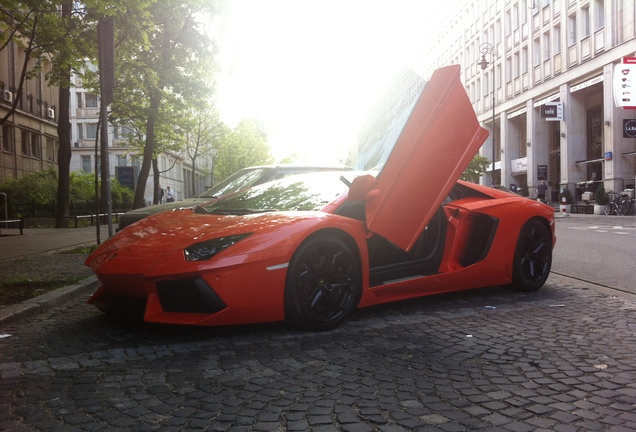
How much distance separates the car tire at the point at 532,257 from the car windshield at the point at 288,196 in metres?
1.82

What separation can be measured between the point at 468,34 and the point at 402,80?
5473 centimetres

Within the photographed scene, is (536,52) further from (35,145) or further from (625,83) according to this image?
(35,145)

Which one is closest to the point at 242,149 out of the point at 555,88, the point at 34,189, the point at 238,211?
the point at 555,88

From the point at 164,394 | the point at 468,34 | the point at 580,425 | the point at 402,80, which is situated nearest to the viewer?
the point at 580,425

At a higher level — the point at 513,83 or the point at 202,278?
the point at 513,83

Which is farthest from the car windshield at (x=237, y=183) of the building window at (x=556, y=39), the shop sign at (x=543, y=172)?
the shop sign at (x=543, y=172)

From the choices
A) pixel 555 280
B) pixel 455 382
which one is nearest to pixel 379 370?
pixel 455 382

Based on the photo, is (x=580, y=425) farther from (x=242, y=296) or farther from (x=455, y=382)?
(x=242, y=296)

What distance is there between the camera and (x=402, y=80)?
5070 millimetres

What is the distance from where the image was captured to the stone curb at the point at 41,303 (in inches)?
195

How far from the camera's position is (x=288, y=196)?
17.0 feet

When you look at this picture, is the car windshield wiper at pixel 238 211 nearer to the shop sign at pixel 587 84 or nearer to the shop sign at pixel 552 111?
the shop sign at pixel 587 84

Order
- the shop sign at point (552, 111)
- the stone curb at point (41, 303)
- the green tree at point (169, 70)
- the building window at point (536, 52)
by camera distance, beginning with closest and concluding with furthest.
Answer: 1. the stone curb at point (41, 303)
2. the green tree at point (169, 70)
3. the shop sign at point (552, 111)
4. the building window at point (536, 52)

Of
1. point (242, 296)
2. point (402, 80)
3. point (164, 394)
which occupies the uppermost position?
point (402, 80)
